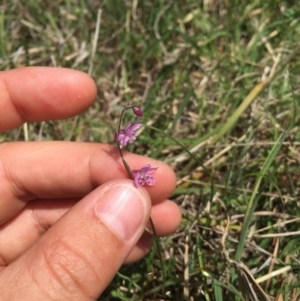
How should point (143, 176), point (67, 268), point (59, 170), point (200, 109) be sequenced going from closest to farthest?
point (67, 268) < point (143, 176) < point (59, 170) < point (200, 109)

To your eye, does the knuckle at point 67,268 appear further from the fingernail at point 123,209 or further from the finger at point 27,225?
the finger at point 27,225

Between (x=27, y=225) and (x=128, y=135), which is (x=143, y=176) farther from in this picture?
(x=27, y=225)

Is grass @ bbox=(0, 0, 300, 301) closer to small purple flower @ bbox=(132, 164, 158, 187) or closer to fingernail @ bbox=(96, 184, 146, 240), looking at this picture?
small purple flower @ bbox=(132, 164, 158, 187)

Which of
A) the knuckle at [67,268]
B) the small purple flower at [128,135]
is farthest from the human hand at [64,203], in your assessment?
the small purple flower at [128,135]

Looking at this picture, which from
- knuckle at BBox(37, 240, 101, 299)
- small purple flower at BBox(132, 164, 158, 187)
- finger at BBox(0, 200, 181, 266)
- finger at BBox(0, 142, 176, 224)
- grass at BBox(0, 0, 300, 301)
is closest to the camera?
knuckle at BBox(37, 240, 101, 299)

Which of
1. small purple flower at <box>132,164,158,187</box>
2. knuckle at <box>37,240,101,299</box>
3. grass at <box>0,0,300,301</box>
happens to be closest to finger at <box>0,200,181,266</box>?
grass at <box>0,0,300,301</box>

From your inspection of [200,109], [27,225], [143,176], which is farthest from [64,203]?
[200,109]

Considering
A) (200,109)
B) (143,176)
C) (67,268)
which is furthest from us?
(200,109)
